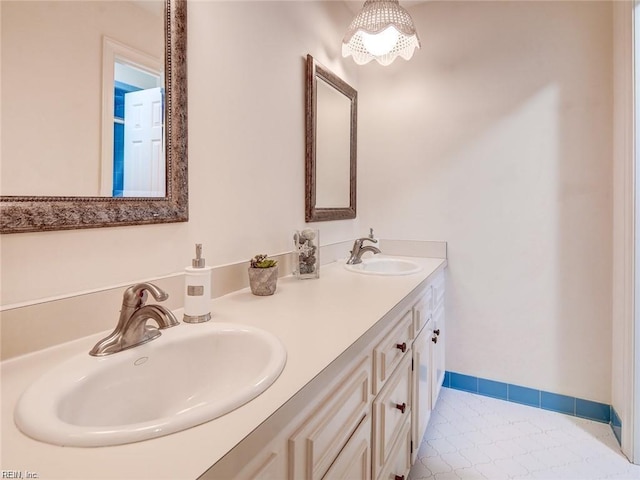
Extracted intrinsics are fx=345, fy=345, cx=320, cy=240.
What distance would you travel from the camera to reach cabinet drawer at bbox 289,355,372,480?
0.63m

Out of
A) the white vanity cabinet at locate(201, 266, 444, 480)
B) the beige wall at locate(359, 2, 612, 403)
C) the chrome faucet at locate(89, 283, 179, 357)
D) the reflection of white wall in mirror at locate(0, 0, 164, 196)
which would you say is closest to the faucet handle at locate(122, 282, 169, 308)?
the chrome faucet at locate(89, 283, 179, 357)

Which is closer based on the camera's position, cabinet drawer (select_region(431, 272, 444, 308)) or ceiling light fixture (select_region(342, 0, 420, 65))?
ceiling light fixture (select_region(342, 0, 420, 65))

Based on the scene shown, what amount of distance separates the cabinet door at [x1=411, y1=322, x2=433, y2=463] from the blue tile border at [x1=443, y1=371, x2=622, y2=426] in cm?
57

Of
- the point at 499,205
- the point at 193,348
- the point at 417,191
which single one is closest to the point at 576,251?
the point at 499,205

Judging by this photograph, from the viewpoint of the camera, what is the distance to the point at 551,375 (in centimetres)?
194

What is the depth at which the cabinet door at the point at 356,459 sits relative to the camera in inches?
30.0

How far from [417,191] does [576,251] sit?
0.92m

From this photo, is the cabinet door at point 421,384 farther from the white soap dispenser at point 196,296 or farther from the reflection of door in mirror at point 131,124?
the reflection of door in mirror at point 131,124

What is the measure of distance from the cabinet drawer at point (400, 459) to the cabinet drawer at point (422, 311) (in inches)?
14.5

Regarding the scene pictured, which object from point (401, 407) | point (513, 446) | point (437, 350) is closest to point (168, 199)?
point (401, 407)

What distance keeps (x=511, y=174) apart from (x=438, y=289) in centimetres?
78

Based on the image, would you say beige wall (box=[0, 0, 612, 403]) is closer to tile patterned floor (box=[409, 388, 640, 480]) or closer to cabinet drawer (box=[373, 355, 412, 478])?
tile patterned floor (box=[409, 388, 640, 480])

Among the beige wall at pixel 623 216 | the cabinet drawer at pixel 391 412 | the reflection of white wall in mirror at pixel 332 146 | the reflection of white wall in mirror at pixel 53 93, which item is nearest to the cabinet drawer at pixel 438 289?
the cabinet drawer at pixel 391 412

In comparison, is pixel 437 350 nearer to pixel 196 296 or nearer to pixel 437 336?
pixel 437 336
